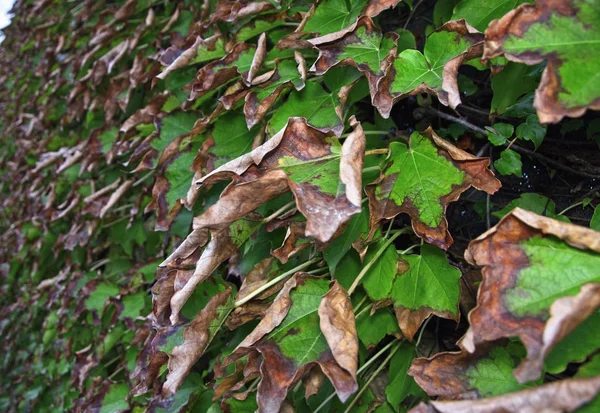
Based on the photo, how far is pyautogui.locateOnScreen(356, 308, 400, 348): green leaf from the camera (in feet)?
3.26

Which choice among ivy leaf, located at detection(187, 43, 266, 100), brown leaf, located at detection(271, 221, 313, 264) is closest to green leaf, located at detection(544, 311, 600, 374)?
brown leaf, located at detection(271, 221, 313, 264)

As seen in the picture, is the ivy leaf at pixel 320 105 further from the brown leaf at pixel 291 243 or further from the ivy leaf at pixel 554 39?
the ivy leaf at pixel 554 39

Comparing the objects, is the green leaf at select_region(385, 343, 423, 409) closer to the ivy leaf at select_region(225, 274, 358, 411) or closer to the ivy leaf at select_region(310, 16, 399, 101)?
the ivy leaf at select_region(225, 274, 358, 411)

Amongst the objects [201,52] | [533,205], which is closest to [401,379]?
[533,205]

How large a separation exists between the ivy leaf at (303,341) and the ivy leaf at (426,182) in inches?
6.4

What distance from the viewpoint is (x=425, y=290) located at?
2.98ft

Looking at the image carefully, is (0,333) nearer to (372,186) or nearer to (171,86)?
(171,86)

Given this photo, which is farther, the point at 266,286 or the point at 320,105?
the point at 320,105

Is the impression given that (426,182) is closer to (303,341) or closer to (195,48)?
(303,341)

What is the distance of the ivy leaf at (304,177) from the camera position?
707 mm

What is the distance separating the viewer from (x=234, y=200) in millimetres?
803

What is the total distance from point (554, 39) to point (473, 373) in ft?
1.46

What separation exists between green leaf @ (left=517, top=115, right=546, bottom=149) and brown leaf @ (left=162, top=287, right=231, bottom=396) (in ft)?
2.19

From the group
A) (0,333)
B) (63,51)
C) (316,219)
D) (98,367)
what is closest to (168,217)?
(316,219)
